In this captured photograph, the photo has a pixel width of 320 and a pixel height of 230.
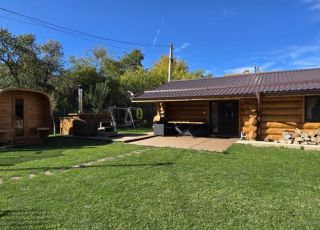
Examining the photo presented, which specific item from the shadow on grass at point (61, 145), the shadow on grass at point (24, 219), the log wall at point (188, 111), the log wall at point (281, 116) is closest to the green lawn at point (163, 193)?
the shadow on grass at point (24, 219)

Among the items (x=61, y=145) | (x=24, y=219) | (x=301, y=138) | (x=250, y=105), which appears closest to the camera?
(x=24, y=219)

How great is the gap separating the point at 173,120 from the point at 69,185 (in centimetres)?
994

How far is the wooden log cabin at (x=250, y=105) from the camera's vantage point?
10.2m

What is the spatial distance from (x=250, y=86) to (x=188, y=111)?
140 inches

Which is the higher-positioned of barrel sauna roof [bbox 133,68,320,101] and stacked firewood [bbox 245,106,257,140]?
barrel sauna roof [bbox 133,68,320,101]

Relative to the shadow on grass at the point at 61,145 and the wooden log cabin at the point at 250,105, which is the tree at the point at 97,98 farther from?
the shadow on grass at the point at 61,145

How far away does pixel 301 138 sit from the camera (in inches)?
381

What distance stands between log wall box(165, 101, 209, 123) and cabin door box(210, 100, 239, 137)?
0.40 metres

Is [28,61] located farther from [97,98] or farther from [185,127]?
[185,127]

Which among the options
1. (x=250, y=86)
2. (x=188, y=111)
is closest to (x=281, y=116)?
(x=250, y=86)

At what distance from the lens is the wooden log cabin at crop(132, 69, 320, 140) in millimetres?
10180

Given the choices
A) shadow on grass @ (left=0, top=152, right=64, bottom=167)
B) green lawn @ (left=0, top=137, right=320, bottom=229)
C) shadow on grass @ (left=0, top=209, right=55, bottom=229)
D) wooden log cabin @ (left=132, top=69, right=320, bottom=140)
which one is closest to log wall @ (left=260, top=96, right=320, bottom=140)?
wooden log cabin @ (left=132, top=69, right=320, bottom=140)

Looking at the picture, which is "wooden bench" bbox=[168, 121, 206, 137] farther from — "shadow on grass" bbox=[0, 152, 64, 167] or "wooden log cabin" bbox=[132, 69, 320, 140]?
"shadow on grass" bbox=[0, 152, 64, 167]

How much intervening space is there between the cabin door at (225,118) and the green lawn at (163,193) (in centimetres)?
577
